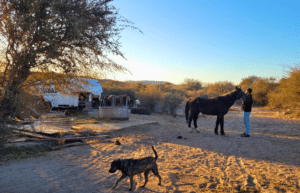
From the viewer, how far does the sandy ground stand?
4.05 meters

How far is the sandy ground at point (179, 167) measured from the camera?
4051 mm

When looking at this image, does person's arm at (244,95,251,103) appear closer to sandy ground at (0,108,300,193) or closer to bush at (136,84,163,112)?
sandy ground at (0,108,300,193)

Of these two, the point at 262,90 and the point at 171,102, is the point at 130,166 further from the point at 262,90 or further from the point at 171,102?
the point at 262,90

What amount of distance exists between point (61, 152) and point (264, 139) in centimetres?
856

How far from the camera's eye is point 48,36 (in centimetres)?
525

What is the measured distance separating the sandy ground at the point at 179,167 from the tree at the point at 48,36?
2412 millimetres

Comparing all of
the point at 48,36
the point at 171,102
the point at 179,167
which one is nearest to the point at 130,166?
the point at 179,167

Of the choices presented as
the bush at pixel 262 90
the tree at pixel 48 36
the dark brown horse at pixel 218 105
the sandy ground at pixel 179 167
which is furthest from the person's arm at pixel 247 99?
the bush at pixel 262 90

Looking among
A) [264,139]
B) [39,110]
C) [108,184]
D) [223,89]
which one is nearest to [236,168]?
[108,184]

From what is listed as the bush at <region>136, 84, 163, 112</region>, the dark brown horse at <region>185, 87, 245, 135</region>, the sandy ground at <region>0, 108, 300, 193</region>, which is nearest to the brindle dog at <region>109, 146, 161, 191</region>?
the sandy ground at <region>0, 108, 300, 193</region>

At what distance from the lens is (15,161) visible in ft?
17.6

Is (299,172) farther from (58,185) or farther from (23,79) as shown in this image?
(23,79)

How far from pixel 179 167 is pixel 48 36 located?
511 centimetres

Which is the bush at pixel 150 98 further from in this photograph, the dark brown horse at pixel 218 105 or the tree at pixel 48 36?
the tree at pixel 48 36
